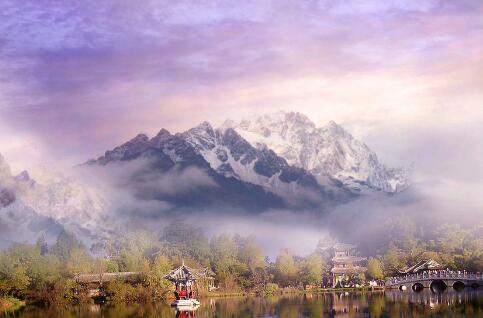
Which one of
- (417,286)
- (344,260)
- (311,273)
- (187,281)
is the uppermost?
(344,260)

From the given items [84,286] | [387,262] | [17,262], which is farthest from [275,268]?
[17,262]

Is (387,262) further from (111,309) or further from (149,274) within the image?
(111,309)

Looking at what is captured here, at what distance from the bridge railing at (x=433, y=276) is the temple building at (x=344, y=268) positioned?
9157 millimetres

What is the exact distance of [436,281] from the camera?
9394 centimetres

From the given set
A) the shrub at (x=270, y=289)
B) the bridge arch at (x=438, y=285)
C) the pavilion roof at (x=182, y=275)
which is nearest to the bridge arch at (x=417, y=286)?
the bridge arch at (x=438, y=285)

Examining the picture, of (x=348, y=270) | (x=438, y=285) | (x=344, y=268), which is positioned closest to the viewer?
(x=438, y=285)

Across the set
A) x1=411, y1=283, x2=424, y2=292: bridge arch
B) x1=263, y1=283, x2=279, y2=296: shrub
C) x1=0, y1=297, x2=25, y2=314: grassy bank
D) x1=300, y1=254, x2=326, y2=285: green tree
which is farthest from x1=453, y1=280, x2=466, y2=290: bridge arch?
x1=0, y1=297, x2=25, y2=314: grassy bank

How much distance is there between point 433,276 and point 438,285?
618cm

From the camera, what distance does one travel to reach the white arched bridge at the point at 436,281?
8594 cm

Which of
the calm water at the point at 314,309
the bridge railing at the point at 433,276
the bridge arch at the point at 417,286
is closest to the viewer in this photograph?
the calm water at the point at 314,309

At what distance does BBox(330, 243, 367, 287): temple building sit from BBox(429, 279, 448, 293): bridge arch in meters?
11.9

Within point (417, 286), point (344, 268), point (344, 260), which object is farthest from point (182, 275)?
point (344, 260)

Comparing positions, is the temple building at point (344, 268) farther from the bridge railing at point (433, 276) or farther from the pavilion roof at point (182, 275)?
the pavilion roof at point (182, 275)

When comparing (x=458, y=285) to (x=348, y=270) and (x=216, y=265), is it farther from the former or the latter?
(x=216, y=265)
